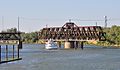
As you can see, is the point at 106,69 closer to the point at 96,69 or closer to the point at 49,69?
the point at 96,69

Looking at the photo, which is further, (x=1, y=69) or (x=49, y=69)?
(x=49, y=69)

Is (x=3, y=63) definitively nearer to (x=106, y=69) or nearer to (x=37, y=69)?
(x=37, y=69)

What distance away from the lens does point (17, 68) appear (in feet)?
289

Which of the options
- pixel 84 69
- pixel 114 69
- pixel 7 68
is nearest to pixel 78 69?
pixel 84 69

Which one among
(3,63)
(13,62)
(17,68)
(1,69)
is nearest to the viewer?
(1,69)

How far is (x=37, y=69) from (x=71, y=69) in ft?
21.5

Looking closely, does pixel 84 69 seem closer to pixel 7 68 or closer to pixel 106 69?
pixel 106 69

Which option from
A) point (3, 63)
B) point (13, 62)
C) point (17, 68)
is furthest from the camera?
point (13, 62)

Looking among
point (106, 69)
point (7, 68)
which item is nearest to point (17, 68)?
point (7, 68)

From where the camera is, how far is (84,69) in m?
89.4

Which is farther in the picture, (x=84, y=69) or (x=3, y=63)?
(x=3, y=63)

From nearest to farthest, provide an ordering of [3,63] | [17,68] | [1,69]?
[1,69], [17,68], [3,63]

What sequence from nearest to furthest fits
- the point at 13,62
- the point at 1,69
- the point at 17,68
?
the point at 1,69
the point at 17,68
the point at 13,62

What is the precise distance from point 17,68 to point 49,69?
6.17 meters
